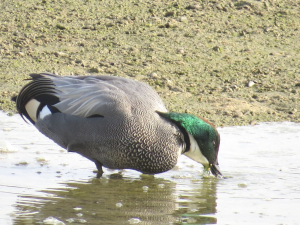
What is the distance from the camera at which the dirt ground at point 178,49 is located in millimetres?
8672

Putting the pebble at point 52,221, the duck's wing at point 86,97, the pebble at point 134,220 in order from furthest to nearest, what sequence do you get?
the duck's wing at point 86,97 < the pebble at point 134,220 < the pebble at point 52,221

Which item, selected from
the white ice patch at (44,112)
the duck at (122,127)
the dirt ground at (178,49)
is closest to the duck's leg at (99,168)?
the duck at (122,127)

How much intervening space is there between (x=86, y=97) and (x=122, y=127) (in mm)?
533

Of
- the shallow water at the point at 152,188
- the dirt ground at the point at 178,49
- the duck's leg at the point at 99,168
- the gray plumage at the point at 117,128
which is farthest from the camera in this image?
the dirt ground at the point at 178,49

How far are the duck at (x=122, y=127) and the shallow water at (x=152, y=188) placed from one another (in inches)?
9.5

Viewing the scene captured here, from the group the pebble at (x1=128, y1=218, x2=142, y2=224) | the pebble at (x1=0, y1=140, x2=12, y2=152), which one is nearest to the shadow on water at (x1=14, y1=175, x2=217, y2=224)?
the pebble at (x1=128, y1=218, x2=142, y2=224)

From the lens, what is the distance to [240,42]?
10086 mm

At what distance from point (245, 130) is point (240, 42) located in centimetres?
264

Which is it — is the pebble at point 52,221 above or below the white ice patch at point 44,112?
below

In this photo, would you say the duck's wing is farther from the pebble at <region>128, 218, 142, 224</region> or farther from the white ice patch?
the pebble at <region>128, 218, 142, 224</region>

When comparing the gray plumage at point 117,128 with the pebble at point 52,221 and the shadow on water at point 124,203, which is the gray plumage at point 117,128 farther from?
the pebble at point 52,221

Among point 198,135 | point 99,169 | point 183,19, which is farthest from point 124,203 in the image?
point 183,19

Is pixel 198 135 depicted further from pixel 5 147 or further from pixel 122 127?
pixel 5 147

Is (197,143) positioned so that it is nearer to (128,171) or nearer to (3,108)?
(128,171)
